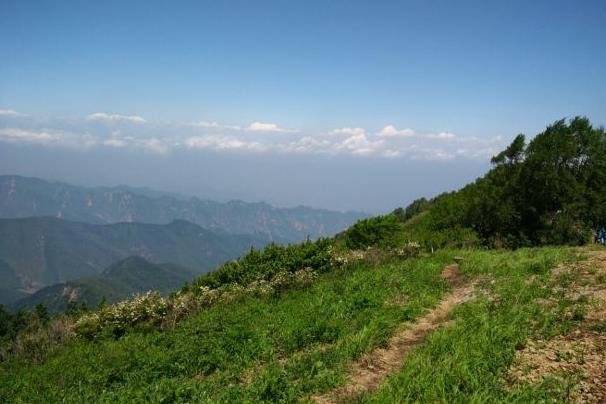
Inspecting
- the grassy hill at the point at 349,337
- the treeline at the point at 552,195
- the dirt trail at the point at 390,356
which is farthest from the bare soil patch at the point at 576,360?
the treeline at the point at 552,195

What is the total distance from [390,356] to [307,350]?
2.15m

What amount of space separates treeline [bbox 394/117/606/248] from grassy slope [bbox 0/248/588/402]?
67.9 ft

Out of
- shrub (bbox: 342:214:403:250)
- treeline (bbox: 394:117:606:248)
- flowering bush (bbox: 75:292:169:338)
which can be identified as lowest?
flowering bush (bbox: 75:292:169:338)

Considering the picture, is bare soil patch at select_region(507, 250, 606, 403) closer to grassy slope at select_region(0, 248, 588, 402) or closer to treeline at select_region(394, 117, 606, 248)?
grassy slope at select_region(0, 248, 588, 402)

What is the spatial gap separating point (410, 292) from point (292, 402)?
8.15 metres

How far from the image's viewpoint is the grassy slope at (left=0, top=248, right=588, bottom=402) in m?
8.70

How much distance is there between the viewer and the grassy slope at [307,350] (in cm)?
870

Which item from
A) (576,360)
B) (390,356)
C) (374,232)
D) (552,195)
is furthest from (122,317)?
(552,195)

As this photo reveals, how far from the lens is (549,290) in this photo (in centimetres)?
1364

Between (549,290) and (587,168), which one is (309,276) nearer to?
(549,290)

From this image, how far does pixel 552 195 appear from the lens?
37875 mm

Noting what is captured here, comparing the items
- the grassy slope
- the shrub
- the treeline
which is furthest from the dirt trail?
the shrub

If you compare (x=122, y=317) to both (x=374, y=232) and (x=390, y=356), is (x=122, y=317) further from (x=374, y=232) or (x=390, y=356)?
(x=374, y=232)

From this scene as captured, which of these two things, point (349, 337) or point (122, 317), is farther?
point (122, 317)
